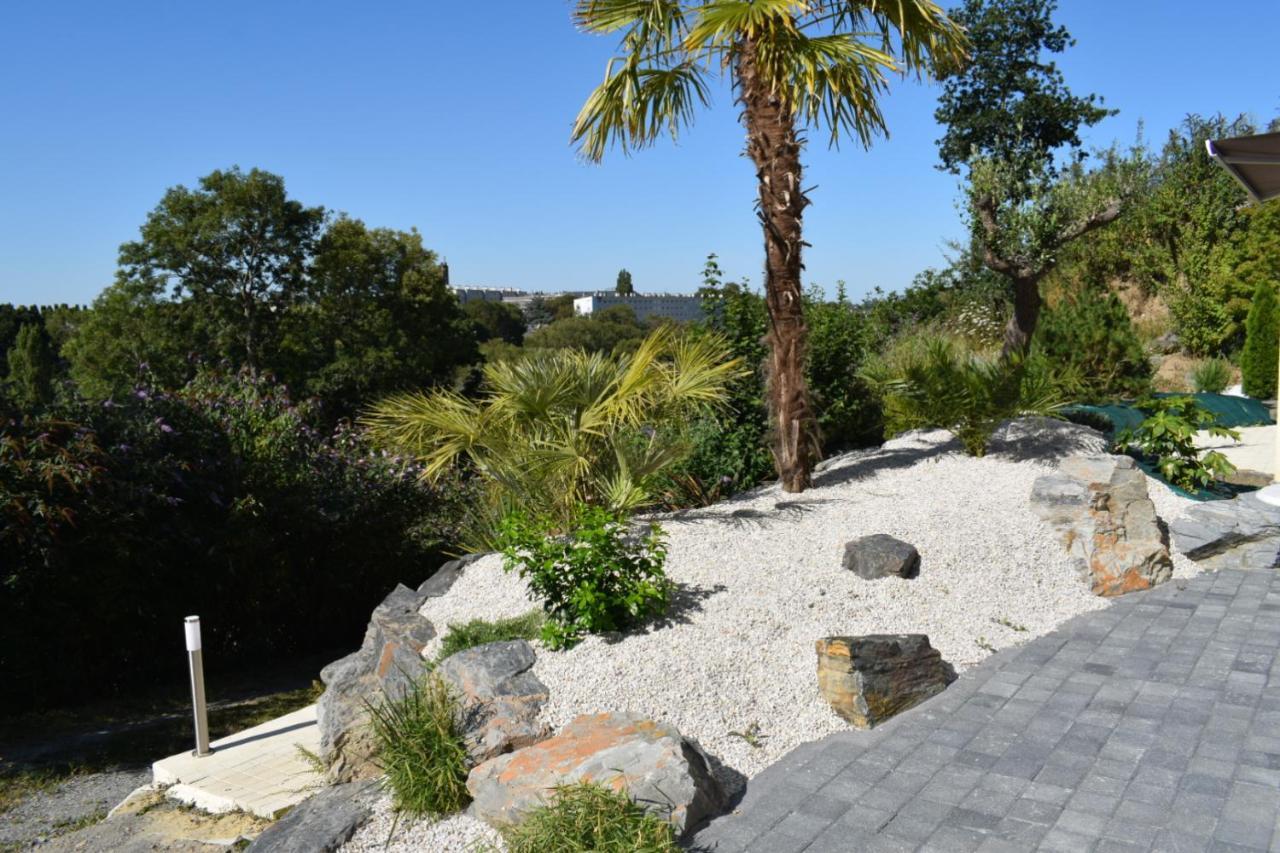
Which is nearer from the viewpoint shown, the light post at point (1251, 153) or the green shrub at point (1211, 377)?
the light post at point (1251, 153)

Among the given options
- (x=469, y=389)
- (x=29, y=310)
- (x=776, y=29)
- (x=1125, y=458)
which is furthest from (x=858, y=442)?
(x=29, y=310)

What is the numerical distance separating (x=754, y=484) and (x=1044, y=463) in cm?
253

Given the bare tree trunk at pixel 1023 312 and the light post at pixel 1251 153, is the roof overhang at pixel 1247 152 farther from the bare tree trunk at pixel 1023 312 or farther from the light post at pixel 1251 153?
the bare tree trunk at pixel 1023 312

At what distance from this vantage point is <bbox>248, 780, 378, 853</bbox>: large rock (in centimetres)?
398

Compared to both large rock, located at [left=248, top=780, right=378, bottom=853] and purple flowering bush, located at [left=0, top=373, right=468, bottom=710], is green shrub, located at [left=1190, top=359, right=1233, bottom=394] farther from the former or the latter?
large rock, located at [left=248, top=780, right=378, bottom=853]

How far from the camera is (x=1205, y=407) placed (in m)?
12.8

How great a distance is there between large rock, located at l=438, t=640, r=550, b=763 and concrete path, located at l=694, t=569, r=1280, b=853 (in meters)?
1.10

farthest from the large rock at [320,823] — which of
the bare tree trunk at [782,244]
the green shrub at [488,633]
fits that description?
the bare tree trunk at [782,244]

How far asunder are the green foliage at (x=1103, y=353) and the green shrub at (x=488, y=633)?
9.65 metres

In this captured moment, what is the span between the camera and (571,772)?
391 centimetres

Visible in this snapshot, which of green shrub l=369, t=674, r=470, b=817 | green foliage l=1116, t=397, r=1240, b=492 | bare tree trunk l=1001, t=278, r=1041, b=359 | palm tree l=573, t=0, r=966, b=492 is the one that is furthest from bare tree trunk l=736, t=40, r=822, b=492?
bare tree trunk l=1001, t=278, r=1041, b=359

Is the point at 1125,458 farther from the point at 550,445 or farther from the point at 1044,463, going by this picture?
the point at 550,445

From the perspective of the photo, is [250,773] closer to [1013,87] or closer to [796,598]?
[796,598]

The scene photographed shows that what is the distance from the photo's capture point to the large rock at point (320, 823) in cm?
398
